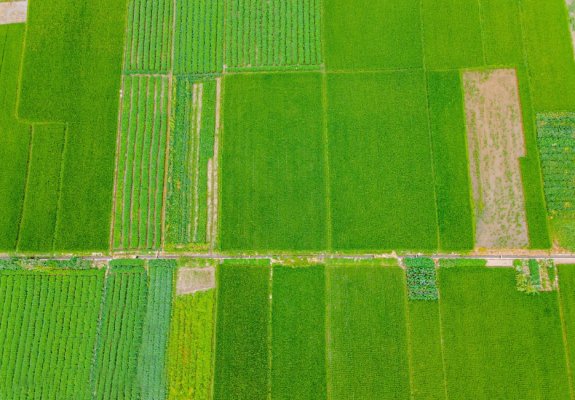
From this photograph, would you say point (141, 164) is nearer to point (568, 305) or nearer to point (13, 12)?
point (13, 12)

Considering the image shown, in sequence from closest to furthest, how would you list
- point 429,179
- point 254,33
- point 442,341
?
point 442,341
point 429,179
point 254,33

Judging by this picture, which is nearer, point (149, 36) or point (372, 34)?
point (372, 34)

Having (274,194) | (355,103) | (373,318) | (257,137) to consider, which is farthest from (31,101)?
(373,318)

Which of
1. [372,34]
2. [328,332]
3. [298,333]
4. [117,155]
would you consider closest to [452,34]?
[372,34]

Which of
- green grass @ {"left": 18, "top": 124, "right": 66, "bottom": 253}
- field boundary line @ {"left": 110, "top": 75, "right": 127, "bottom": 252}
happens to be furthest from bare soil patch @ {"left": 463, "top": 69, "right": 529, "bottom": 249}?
green grass @ {"left": 18, "top": 124, "right": 66, "bottom": 253}

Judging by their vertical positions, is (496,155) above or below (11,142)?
below

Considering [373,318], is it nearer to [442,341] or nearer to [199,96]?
[442,341]

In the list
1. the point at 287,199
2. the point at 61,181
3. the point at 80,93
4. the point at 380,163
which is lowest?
the point at 287,199
